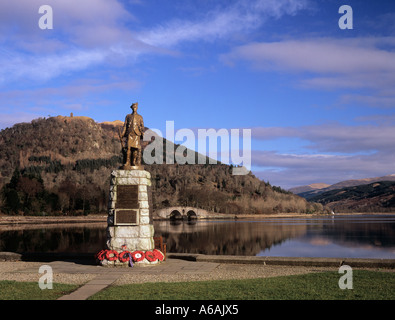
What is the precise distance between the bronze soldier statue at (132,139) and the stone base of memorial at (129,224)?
0.83m

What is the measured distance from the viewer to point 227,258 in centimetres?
2228

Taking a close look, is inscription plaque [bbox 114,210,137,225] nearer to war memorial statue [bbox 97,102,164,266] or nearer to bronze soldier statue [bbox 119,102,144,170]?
war memorial statue [bbox 97,102,164,266]

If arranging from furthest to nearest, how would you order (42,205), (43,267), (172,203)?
(172,203) < (42,205) < (43,267)

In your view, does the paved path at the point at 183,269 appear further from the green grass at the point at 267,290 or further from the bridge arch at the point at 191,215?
the bridge arch at the point at 191,215

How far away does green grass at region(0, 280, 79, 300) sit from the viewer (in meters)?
13.1

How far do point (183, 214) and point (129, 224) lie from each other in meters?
124

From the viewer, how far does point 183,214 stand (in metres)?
144

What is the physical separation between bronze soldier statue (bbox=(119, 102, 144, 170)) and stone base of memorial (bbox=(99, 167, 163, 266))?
0.83 m

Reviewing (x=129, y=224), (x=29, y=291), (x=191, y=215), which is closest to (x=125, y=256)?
(x=129, y=224)

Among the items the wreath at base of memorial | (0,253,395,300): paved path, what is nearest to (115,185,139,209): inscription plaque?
the wreath at base of memorial

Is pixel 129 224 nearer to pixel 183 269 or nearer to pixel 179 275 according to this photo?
pixel 183 269
